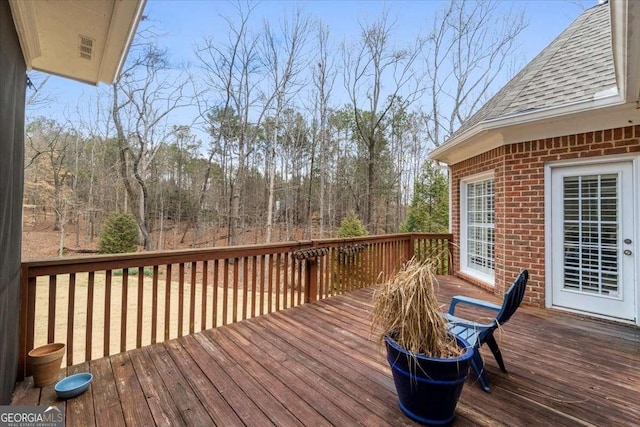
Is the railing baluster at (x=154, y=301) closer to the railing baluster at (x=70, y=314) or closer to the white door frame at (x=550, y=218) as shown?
the railing baluster at (x=70, y=314)

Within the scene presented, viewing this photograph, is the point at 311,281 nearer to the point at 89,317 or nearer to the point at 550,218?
the point at 89,317

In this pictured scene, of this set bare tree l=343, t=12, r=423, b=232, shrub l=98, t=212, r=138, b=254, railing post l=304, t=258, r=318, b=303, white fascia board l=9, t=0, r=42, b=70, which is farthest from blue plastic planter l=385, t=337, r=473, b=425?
bare tree l=343, t=12, r=423, b=232

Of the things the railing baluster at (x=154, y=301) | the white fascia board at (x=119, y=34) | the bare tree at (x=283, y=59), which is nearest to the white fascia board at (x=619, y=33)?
the white fascia board at (x=119, y=34)

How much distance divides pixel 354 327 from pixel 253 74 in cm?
1103

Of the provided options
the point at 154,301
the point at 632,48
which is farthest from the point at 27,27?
the point at 632,48

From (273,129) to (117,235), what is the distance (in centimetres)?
682

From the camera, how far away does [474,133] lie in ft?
13.6

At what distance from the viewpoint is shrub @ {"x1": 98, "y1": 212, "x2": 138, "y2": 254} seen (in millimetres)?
9344

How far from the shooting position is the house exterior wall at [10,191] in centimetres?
166

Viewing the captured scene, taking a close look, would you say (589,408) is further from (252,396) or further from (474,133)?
(474,133)

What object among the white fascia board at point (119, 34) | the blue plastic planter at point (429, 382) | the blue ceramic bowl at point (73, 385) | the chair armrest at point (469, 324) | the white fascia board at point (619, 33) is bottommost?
the blue ceramic bowl at point (73, 385)

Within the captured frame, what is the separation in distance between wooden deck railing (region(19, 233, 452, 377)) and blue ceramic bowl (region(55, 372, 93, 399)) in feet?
1.12

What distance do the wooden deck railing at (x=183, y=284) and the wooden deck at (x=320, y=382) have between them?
1.01 feet

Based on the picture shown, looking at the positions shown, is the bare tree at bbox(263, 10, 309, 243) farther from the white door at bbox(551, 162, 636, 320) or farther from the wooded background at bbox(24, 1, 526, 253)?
the white door at bbox(551, 162, 636, 320)
